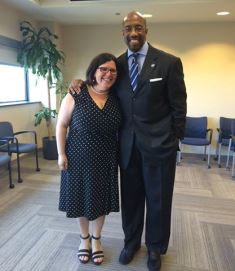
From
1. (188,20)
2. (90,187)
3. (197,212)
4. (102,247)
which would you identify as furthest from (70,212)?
(188,20)

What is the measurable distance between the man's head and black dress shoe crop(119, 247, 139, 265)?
4.65ft

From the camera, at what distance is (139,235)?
2.01m

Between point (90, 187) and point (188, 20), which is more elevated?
point (188, 20)

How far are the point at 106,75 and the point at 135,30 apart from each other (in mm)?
312

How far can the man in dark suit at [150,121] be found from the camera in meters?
1.63

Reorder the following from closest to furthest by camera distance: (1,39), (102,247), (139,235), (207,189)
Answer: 1. (139,235)
2. (102,247)
3. (207,189)
4. (1,39)

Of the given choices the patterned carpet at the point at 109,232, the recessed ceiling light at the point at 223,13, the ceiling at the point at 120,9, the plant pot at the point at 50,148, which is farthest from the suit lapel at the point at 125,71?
the plant pot at the point at 50,148

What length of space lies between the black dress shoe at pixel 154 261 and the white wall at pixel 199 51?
3387mm

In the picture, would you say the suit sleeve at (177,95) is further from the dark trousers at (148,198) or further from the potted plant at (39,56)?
the potted plant at (39,56)

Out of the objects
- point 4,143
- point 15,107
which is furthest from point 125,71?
point 15,107

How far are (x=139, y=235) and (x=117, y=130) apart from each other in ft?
2.71

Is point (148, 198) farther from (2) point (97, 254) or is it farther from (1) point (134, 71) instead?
(1) point (134, 71)

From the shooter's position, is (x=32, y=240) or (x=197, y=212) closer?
(x=32, y=240)

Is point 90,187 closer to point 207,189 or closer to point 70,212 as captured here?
point 70,212
